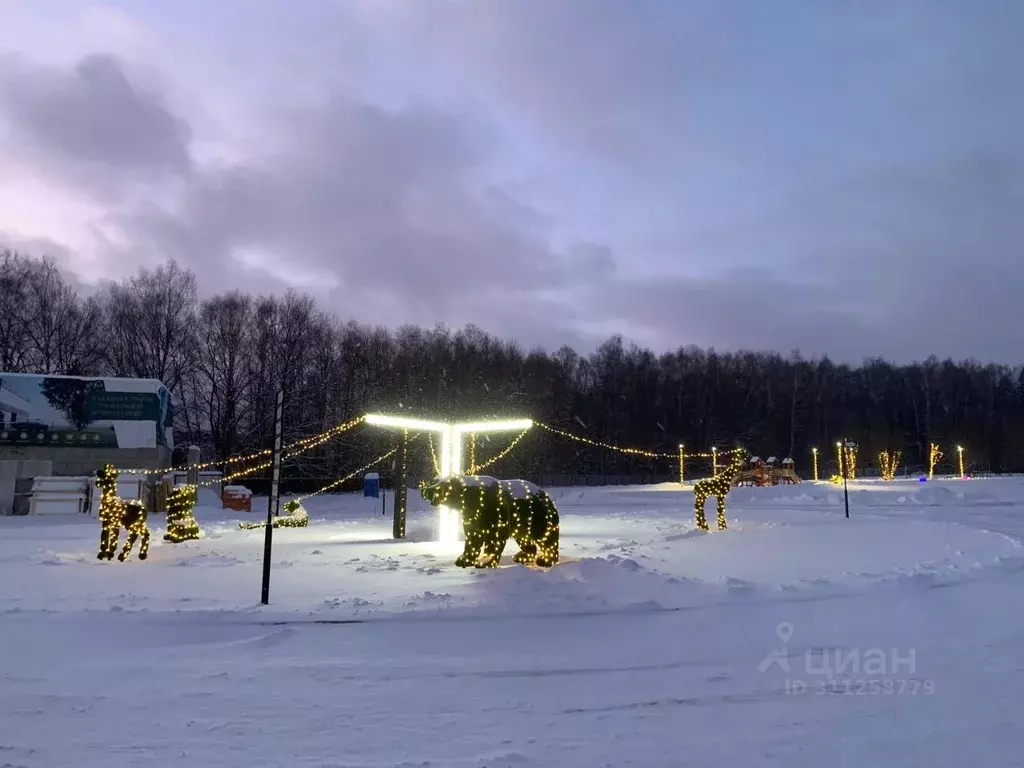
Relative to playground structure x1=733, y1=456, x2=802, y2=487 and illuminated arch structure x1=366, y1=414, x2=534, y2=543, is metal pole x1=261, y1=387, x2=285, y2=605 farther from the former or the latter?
playground structure x1=733, y1=456, x2=802, y2=487

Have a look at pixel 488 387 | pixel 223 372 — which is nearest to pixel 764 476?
pixel 488 387

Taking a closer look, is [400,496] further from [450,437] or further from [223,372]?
[223,372]

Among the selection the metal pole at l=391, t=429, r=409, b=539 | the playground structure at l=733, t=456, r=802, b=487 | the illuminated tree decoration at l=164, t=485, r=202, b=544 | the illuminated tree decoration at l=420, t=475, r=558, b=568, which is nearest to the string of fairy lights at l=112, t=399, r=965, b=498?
the metal pole at l=391, t=429, r=409, b=539

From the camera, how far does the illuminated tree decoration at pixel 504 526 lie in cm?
1273

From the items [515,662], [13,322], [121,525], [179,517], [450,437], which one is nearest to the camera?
[515,662]

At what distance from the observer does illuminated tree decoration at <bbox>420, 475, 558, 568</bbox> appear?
41.8ft

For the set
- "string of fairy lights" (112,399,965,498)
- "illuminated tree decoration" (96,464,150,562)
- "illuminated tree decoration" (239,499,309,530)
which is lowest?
"illuminated tree decoration" (239,499,309,530)

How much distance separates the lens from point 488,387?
5919cm

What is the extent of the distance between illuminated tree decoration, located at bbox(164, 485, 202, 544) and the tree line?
735cm

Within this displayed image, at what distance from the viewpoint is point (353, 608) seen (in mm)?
9047

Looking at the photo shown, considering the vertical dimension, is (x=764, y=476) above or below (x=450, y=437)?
below

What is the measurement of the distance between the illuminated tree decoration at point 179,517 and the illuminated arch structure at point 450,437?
5101mm
